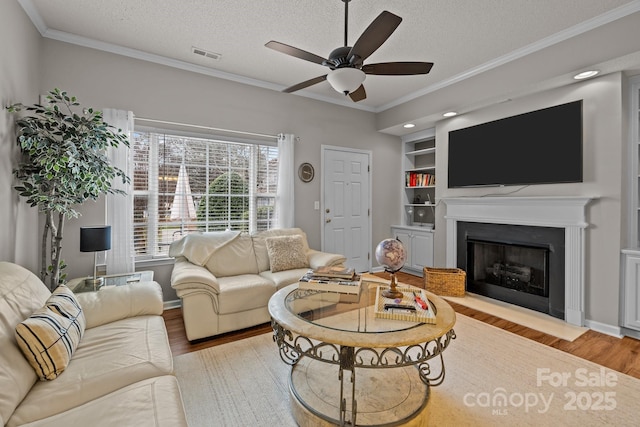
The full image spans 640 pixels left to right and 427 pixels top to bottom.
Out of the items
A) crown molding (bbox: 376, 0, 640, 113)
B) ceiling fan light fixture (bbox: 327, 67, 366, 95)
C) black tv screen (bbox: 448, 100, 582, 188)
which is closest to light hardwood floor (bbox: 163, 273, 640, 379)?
black tv screen (bbox: 448, 100, 582, 188)

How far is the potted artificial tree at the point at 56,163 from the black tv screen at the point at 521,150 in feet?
13.3

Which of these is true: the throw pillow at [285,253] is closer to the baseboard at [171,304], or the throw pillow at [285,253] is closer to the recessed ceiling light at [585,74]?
the baseboard at [171,304]

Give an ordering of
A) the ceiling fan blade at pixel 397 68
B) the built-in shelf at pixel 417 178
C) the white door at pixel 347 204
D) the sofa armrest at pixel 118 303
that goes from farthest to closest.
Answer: the built-in shelf at pixel 417 178 < the white door at pixel 347 204 < the ceiling fan blade at pixel 397 68 < the sofa armrest at pixel 118 303

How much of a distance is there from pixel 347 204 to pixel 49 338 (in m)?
3.87

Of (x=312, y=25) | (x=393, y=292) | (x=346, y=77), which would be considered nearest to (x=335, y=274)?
(x=393, y=292)

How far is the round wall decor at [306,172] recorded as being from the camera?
4.22 metres

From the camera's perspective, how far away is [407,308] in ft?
5.56

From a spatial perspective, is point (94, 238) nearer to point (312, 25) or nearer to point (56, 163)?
point (56, 163)

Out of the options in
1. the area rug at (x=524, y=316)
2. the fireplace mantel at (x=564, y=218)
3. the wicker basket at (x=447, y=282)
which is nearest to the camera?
the area rug at (x=524, y=316)

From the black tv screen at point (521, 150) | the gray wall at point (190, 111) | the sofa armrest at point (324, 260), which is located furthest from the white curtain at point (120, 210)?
the black tv screen at point (521, 150)

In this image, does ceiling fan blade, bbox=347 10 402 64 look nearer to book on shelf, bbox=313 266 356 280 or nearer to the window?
book on shelf, bbox=313 266 356 280

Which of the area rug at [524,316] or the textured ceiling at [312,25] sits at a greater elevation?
the textured ceiling at [312,25]

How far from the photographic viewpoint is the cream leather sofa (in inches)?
42.3

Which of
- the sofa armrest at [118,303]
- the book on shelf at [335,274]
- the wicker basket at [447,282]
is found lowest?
the wicker basket at [447,282]
